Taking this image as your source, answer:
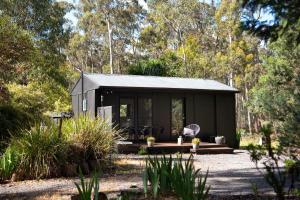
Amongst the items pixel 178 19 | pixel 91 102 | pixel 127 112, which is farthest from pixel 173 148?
pixel 178 19

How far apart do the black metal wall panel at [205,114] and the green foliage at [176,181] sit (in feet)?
39.6

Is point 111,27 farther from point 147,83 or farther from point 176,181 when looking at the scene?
point 176,181

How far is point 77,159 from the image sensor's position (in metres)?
9.27

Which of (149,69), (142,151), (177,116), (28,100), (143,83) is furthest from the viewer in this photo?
(149,69)

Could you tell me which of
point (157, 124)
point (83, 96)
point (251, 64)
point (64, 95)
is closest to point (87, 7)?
point (64, 95)

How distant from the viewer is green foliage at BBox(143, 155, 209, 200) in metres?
4.17

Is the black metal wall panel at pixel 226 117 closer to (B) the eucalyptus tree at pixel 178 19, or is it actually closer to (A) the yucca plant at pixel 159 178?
(A) the yucca plant at pixel 159 178

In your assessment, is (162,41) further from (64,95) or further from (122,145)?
(122,145)

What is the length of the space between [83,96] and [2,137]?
293 inches

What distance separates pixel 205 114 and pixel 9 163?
10.5 m

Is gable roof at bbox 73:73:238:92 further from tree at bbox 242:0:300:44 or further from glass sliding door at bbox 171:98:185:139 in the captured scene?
tree at bbox 242:0:300:44

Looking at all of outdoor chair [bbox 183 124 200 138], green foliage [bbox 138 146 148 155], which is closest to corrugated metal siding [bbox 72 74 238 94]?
outdoor chair [bbox 183 124 200 138]

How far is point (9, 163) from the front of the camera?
854 centimetres

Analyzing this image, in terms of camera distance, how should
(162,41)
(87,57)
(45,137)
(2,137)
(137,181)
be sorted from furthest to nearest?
1. (87,57)
2. (162,41)
3. (2,137)
4. (45,137)
5. (137,181)
